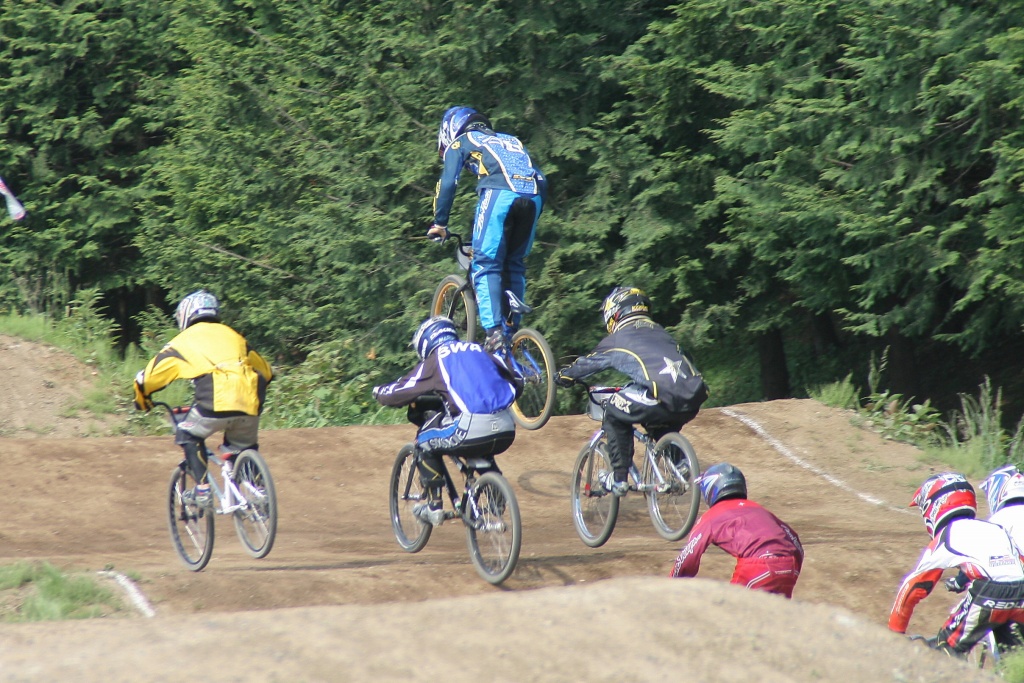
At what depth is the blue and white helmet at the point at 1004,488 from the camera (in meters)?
6.99

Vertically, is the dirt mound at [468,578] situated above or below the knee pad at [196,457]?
below

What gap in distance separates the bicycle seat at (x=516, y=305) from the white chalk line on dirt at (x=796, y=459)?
3532 millimetres

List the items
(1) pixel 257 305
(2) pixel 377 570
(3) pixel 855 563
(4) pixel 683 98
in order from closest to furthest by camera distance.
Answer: (2) pixel 377 570 → (3) pixel 855 563 → (4) pixel 683 98 → (1) pixel 257 305

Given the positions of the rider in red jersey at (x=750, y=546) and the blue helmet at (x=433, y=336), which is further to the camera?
the blue helmet at (x=433, y=336)

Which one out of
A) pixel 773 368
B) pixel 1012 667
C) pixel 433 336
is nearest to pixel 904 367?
pixel 773 368

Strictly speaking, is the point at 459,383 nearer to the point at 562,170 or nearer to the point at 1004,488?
the point at 1004,488

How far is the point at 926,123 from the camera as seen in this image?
42.4 feet

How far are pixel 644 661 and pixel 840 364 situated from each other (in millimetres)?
16061

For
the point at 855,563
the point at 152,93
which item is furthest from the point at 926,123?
the point at 152,93

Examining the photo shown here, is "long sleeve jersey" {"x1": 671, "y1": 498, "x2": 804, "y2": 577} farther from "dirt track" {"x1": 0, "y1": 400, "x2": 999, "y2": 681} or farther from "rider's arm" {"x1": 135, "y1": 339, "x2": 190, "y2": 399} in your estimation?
"rider's arm" {"x1": 135, "y1": 339, "x2": 190, "y2": 399}

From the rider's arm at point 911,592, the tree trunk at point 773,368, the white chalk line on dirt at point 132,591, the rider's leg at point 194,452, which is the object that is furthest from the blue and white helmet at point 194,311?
the tree trunk at point 773,368

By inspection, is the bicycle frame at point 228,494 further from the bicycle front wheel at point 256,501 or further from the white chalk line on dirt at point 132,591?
the white chalk line on dirt at point 132,591

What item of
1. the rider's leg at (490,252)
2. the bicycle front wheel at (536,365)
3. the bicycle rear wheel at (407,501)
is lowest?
the bicycle rear wheel at (407,501)

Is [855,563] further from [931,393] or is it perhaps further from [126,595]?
[931,393]
